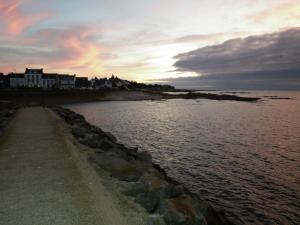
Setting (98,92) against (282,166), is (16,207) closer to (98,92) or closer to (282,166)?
(282,166)

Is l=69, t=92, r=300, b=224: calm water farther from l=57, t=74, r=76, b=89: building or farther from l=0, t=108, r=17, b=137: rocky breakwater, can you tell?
l=57, t=74, r=76, b=89: building

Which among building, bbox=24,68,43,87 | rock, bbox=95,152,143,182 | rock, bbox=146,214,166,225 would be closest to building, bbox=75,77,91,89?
building, bbox=24,68,43,87

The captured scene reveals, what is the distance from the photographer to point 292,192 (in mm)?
17625

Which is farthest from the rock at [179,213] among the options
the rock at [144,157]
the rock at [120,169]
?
the rock at [144,157]

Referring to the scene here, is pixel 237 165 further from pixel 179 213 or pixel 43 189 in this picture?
pixel 43 189

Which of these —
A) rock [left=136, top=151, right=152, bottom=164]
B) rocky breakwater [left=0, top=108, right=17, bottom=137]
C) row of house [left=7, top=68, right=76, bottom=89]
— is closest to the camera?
rock [left=136, top=151, right=152, bottom=164]

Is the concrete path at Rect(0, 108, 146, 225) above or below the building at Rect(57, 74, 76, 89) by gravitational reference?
below

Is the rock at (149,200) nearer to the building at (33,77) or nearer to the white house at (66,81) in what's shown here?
the building at (33,77)

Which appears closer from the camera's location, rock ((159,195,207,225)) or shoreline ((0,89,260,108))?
rock ((159,195,207,225))

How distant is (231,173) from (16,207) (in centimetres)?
1534

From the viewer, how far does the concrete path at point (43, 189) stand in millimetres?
8539

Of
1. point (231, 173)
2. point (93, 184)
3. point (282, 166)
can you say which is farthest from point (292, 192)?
point (93, 184)

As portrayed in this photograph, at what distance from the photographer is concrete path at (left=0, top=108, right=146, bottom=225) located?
8.54m

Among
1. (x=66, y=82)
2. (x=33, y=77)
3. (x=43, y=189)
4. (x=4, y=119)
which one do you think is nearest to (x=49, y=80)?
(x=33, y=77)
